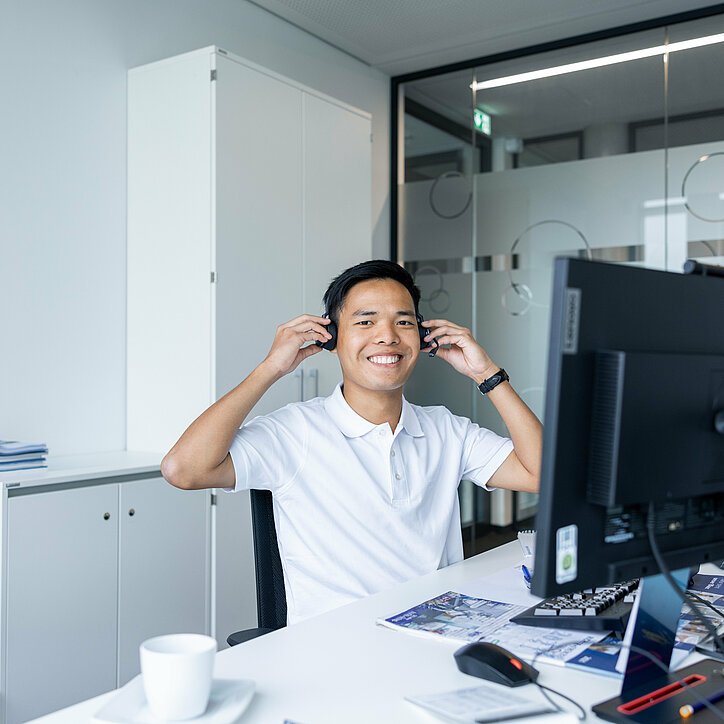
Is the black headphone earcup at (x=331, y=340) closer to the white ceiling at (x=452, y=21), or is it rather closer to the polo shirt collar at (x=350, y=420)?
the polo shirt collar at (x=350, y=420)

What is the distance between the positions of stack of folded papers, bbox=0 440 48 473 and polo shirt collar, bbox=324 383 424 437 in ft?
3.53

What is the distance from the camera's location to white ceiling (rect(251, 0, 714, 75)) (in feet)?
12.2

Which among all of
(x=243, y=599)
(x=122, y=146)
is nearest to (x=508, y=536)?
(x=243, y=599)

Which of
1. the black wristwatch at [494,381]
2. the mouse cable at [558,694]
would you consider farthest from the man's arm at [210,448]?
the mouse cable at [558,694]

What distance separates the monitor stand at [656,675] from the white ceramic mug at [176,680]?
50 centimetres

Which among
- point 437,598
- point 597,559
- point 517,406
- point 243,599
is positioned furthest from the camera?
point 243,599

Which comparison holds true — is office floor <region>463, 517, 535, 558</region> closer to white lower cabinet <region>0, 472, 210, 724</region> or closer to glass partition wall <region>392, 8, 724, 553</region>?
glass partition wall <region>392, 8, 724, 553</region>

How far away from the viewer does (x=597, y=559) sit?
2.95 ft

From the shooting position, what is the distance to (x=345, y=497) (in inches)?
70.8

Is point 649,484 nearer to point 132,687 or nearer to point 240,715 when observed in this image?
point 240,715

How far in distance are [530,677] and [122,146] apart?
268 centimetres

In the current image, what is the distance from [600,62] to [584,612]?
3.38 m

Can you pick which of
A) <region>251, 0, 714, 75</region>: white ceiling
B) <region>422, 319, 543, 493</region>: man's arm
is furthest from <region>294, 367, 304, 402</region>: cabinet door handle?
<region>251, 0, 714, 75</region>: white ceiling

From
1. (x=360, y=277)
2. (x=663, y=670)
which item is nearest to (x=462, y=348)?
(x=360, y=277)
